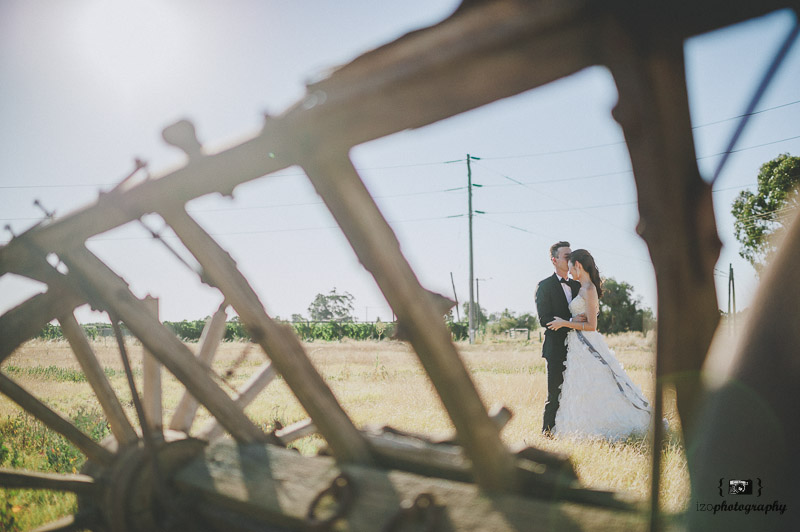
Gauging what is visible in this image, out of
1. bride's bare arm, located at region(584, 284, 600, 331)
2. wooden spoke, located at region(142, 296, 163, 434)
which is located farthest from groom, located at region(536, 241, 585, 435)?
wooden spoke, located at region(142, 296, 163, 434)

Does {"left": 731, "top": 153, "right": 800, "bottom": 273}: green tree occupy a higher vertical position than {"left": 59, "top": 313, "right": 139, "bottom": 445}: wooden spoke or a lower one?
higher

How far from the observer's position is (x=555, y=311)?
4809 millimetres

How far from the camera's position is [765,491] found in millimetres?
805

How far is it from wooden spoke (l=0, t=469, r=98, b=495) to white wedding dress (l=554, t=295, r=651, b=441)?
4.28 m

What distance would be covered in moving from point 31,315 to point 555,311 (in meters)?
4.32

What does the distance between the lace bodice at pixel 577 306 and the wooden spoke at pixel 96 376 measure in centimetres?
420

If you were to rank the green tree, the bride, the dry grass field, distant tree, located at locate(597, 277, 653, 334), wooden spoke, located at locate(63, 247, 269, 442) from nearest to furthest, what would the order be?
wooden spoke, located at locate(63, 247, 269, 442) → the dry grass field → the bride → the green tree → distant tree, located at locate(597, 277, 653, 334)

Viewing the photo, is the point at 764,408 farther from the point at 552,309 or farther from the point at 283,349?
the point at 552,309

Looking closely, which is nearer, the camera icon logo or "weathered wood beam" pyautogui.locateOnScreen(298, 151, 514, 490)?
the camera icon logo

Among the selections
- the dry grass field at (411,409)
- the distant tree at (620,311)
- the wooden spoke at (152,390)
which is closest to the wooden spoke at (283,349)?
the dry grass field at (411,409)

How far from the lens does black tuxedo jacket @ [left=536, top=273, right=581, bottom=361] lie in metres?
4.79

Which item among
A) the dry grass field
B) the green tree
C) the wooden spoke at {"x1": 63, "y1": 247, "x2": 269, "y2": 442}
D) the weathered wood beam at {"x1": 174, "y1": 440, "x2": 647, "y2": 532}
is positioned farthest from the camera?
the green tree

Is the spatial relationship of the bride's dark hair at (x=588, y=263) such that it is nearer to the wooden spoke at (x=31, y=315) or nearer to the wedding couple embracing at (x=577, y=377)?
the wedding couple embracing at (x=577, y=377)

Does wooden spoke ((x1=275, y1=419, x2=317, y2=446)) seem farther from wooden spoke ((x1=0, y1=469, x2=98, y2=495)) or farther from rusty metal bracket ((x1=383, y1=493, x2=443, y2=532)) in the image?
rusty metal bracket ((x1=383, y1=493, x2=443, y2=532))
